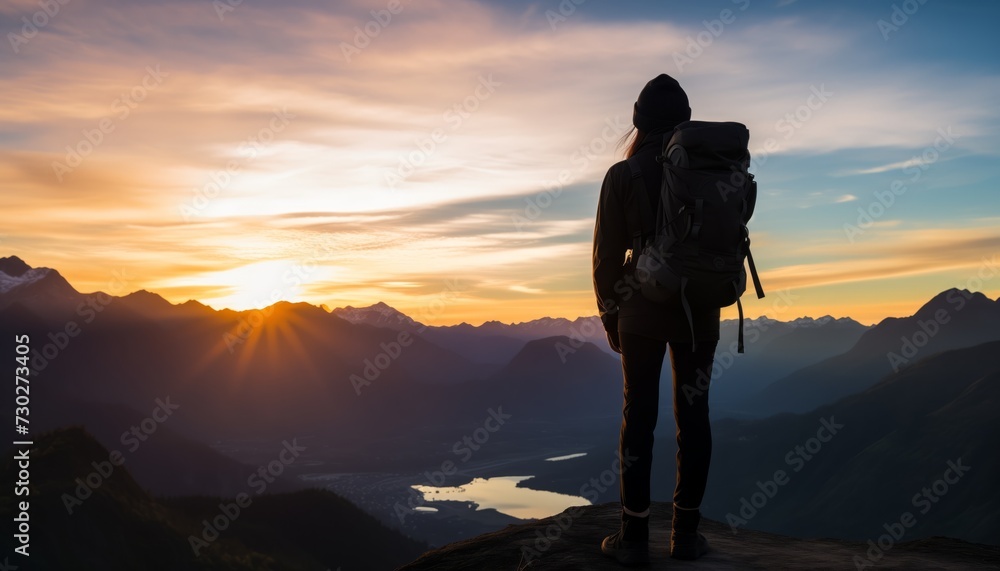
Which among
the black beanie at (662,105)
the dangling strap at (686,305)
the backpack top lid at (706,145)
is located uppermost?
the black beanie at (662,105)

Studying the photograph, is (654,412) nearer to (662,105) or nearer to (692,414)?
(692,414)

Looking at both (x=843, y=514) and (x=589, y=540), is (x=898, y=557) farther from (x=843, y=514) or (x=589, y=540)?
(x=843, y=514)

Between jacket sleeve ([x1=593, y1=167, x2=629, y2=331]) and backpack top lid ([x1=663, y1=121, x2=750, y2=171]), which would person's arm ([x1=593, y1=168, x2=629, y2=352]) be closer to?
jacket sleeve ([x1=593, y1=167, x2=629, y2=331])

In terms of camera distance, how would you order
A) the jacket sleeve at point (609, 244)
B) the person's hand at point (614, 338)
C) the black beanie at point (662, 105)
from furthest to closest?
the person's hand at point (614, 338)
the black beanie at point (662, 105)
the jacket sleeve at point (609, 244)

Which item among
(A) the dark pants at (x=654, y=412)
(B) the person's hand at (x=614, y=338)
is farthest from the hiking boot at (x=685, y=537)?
(B) the person's hand at (x=614, y=338)

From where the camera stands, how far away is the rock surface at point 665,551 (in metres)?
7.59

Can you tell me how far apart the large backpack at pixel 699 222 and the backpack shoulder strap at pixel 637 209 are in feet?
0.48

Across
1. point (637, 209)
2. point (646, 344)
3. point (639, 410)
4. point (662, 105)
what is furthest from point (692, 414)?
point (662, 105)

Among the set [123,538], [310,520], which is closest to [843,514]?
[310,520]

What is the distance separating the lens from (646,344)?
700cm

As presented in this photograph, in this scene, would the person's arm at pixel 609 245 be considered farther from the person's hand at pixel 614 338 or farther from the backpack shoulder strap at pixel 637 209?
the person's hand at pixel 614 338

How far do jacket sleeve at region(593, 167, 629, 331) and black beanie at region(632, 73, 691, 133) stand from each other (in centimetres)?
75

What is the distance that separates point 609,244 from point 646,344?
1080mm

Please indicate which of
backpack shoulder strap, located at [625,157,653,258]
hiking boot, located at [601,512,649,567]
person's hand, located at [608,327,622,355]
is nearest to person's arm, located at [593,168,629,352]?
backpack shoulder strap, located at [625,157,653,258]
